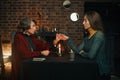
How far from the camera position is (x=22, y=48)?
→ 176 inches

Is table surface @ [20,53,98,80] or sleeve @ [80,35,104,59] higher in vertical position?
sleeve @ [80,35,104,59]

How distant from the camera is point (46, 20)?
7855 mm

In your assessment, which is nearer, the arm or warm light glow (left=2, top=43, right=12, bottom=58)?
the arm

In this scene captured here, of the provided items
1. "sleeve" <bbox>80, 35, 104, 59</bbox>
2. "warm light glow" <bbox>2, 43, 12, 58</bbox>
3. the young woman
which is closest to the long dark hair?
the young woman

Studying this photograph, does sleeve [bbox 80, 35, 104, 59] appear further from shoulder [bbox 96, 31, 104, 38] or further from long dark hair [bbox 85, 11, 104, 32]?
long dark hair [bbox 85, 11, 104, 32]

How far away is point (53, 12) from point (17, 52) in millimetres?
3500

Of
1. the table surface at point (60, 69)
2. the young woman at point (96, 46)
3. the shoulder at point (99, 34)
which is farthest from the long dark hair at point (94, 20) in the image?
the table surface at point (60, 69)

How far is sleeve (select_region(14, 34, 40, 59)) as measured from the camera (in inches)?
176

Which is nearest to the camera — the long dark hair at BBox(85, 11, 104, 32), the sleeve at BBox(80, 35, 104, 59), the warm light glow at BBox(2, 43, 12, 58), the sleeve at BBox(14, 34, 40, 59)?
the sleeve at BBox(80, 35, 104, 59)

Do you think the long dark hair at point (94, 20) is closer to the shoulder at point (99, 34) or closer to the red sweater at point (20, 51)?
the shoulder at point (99, 34)

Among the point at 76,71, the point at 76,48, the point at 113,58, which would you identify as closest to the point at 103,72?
the point at 76,71

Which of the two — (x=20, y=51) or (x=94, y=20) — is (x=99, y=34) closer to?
(x=94, y=20)

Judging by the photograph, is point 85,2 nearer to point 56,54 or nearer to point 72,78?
point 56,54

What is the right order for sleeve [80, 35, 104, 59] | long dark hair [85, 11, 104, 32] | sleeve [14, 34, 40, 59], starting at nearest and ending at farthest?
sleeve [80, 35, 104, 59], long dark hair [85, 11, 104, 32], sleeve [14, 34, 40, 59]
